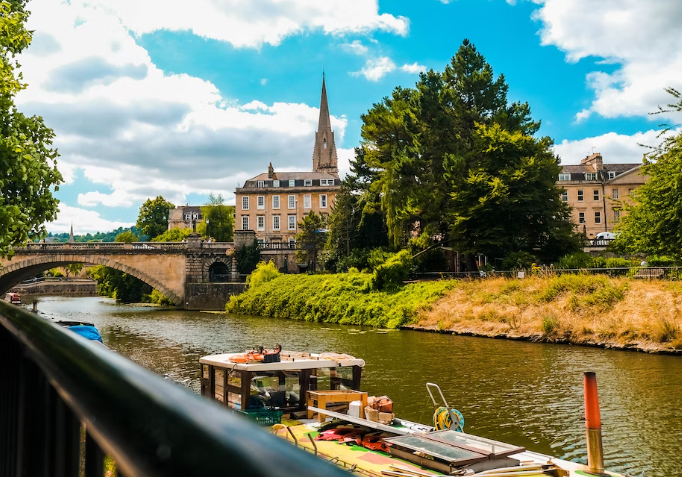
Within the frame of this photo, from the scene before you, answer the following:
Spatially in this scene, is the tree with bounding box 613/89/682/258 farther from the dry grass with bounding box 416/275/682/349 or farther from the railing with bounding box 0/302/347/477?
the railing with bounding box 0/302/347/477

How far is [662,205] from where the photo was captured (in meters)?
29.5

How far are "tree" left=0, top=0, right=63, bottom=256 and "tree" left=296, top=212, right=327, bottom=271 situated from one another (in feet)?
148

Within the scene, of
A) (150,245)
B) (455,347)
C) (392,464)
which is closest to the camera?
(392,464)

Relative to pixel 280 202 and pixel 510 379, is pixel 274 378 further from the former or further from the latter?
pixel 280 202

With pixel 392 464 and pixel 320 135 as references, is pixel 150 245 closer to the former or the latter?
pixel 392 464

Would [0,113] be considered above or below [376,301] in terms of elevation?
above

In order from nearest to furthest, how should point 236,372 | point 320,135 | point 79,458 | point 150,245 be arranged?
1. point 79,458
2. point 236,372
3. point 150,245
4. point 320,135

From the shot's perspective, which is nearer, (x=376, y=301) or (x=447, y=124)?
(x=376, y=301)

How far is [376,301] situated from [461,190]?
9150 mm

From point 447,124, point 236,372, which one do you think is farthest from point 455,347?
point 447,124

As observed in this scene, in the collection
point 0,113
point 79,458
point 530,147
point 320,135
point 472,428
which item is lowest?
point 472,428

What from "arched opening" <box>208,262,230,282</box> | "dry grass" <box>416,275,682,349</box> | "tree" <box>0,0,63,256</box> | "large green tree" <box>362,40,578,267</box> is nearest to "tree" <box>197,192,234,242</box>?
"arched opening" <box>208,262,230,282</box>

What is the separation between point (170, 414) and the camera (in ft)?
2.17

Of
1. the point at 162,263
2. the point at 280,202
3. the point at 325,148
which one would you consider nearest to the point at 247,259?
the point at 162,263
